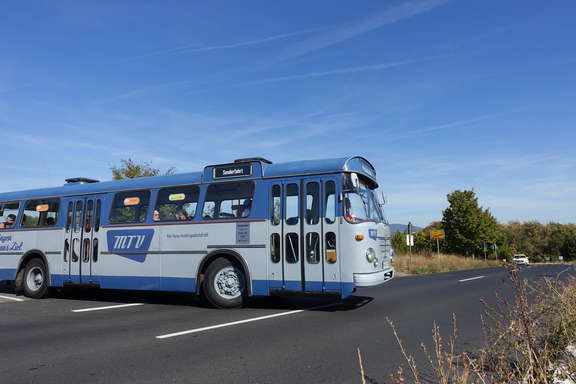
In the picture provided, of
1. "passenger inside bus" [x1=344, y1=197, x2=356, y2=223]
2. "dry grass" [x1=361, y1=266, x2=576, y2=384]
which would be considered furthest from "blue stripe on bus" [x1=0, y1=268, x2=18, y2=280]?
"dry grass" [x1=361, y1=266, x2=576, y2=384]

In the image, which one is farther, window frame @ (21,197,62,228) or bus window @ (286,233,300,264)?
window frame @ (21,197,62,228)

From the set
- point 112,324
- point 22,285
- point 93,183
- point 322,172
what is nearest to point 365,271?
point 322,172

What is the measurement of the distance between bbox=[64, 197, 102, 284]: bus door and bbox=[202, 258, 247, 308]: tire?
3.56 m

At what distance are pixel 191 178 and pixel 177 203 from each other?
673 millimetres

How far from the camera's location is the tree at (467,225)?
60.3 metres

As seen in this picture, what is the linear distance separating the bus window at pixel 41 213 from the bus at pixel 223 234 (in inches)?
1.8

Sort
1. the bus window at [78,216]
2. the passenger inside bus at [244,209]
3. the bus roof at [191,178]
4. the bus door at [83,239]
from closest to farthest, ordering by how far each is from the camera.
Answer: the bus roof at [191,178] < the passenger inside bus at [244,209] < the bus door at [83,239] < the bus window at [78,216]

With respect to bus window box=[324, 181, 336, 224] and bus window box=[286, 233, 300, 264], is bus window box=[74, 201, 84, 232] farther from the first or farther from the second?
bus window box=[324, 181, 336, 224]

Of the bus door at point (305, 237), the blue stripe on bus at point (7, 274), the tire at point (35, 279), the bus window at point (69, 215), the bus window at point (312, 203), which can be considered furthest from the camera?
the blue stripe on bus at point (7, 274)

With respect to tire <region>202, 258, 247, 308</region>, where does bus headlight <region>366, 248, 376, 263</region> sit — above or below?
above

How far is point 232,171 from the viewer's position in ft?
33.4

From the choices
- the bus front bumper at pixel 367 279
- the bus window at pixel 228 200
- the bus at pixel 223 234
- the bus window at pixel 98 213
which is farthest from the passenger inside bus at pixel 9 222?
the bus front bumper at pixel 367 279

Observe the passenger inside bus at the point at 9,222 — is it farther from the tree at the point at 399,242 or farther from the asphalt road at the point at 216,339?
the tree at the point at 399,242

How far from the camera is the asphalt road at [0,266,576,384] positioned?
195 inches
